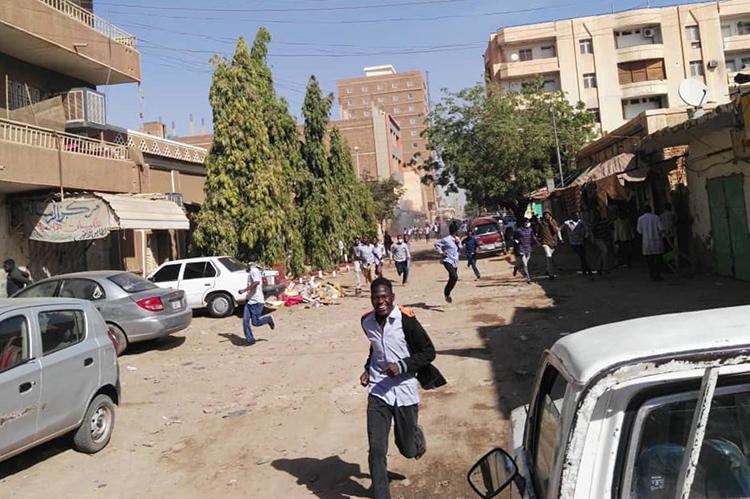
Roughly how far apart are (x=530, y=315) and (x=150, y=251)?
45.2 feet

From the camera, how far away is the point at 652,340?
1989 millimetres

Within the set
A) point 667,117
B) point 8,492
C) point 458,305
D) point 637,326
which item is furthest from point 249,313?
point 667,117

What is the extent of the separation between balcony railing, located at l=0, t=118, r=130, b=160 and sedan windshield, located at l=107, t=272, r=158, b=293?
4.75 metres

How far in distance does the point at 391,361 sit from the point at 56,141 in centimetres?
1357

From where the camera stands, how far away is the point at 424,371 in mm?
4176

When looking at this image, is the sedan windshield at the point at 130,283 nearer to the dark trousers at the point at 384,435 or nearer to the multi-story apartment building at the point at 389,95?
the dark trousers at the point at 384,435

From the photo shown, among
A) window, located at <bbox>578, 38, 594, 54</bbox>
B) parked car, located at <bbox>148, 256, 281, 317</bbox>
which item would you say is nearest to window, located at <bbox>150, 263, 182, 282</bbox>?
parked car, located at <bbox>148, 256, 281, 317</bbox>

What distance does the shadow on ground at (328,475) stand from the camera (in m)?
4.52

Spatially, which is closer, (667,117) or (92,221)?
(92,221)

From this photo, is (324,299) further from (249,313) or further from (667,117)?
(667,117)

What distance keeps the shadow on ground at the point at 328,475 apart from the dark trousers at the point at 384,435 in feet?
1.94

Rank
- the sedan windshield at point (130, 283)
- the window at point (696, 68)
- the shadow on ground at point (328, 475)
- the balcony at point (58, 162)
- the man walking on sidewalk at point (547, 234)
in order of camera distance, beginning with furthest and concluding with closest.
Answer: the window at point (696, 68) → the man walking on sidewalk at point (547, 234) → the balcony at point (58, 162) → the sedan windshield at point (130, 283) → the shadow on ground at point (328, 475)

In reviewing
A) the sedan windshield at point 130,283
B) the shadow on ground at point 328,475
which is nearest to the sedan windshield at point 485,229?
the sedan windshield at point 130,283

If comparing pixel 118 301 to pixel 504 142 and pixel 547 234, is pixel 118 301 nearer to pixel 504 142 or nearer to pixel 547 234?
pixel 547 234
